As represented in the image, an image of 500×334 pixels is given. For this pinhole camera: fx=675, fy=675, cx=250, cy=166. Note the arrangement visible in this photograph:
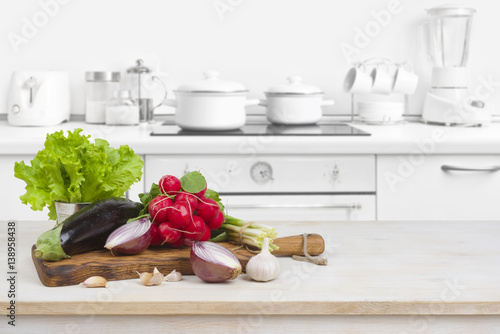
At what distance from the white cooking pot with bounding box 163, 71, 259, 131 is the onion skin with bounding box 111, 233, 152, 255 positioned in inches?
49.2

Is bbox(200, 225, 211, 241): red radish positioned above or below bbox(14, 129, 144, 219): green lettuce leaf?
below

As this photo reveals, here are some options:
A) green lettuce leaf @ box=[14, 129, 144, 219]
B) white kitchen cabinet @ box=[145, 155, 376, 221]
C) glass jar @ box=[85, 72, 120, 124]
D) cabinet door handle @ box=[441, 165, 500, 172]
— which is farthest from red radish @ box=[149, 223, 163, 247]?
glass jar @ box=[85, 72, 120, 124]

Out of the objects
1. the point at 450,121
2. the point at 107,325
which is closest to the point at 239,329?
the point at 107,325

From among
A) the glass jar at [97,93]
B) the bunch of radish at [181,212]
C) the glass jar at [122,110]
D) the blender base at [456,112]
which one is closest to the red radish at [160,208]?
the bunch of radish at [181,212]

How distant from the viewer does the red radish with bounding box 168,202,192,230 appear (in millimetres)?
985

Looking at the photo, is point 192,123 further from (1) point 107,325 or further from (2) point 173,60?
(1) point 107,325

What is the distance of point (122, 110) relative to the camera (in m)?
2.42

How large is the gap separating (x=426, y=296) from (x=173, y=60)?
1.97 metres

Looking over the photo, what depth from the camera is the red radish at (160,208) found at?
3.26ft

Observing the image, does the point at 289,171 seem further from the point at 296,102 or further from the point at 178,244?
the point at 178,244

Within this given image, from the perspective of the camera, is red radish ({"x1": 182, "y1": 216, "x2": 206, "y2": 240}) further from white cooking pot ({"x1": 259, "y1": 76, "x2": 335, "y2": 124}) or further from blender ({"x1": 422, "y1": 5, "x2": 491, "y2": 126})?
blender ({"x1": 422, "y1": 5, "x2": 491, "y2": 126})

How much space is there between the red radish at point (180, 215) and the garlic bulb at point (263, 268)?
4.6 inches

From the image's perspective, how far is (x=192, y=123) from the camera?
7.29 feet

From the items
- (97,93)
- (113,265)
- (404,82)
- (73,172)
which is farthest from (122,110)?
(113,265)
